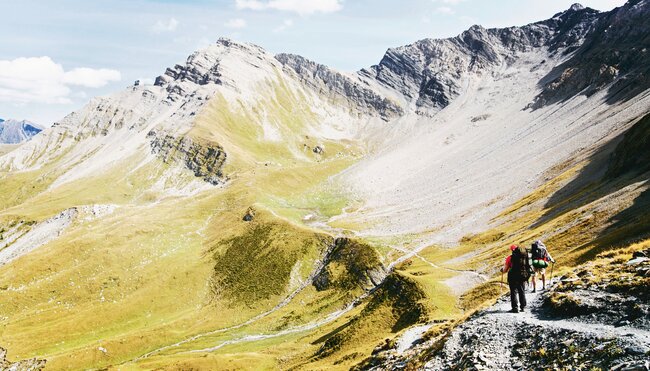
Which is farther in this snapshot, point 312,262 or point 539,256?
point 312,262

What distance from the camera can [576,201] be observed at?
284ft

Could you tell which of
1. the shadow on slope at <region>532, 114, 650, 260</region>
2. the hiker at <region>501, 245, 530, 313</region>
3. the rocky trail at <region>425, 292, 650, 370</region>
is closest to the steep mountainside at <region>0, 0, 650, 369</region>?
the shadow on slope at <region>532, 114, 650, 260</region>

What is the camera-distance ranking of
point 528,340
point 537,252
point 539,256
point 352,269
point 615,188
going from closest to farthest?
point 528,340, point 539,256, point 537,252, point 615,188, point 352,269

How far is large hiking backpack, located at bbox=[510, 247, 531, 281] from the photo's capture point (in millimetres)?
27766

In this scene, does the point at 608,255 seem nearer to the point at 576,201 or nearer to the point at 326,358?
the point at 326,358

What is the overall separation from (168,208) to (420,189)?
103460 mm

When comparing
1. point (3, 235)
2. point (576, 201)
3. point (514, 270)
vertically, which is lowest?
point (576, 201)

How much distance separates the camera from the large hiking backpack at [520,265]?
27.8 m

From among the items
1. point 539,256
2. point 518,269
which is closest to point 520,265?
point 518,269

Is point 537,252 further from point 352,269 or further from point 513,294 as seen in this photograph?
point 352,269

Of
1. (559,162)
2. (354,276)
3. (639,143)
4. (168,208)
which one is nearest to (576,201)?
(639,143)

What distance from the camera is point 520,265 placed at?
27922 mm

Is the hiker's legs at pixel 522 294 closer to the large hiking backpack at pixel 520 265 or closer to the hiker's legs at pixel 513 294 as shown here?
the hiker's legs at pixel 513 294

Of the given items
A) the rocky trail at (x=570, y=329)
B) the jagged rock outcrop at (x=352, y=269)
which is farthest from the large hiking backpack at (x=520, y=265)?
the jagged rock outcrop at (x=352, y=269)
